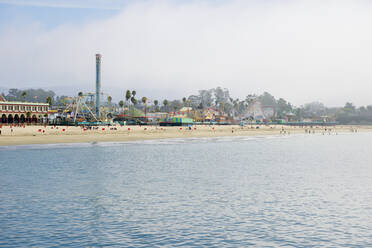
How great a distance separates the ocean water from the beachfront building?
83.9 m

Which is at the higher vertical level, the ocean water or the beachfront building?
the beachfront building

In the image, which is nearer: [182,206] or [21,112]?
[182,206]

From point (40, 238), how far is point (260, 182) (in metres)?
18.1

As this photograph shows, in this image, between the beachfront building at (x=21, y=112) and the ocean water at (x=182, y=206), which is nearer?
the ocean water at (x=182, y=206)

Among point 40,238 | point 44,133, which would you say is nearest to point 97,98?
point 44,133

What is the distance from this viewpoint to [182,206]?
20.8 meters

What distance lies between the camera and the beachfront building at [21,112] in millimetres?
112938

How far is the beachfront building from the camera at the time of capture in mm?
112938

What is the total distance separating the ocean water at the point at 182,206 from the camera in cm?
1530

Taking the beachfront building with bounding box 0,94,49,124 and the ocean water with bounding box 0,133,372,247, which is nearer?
the ocean water with bounding box 0,133,372,247

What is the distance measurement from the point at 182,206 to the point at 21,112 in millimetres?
109399

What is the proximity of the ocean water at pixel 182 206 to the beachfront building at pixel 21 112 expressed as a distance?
83851mm

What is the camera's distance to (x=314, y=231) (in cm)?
1645

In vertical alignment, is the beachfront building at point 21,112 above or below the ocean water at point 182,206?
above
